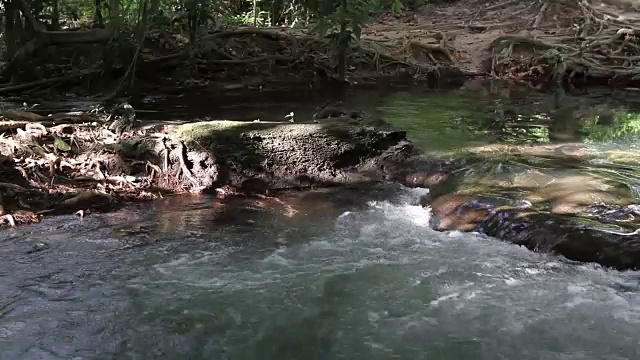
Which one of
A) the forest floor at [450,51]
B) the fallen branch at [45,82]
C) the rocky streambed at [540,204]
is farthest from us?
the forest floor at [450,51]

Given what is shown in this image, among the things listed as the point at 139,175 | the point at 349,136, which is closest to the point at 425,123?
the point at 349,136

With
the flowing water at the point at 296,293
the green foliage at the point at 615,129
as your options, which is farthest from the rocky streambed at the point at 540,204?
the green foliage at the point at 615,129

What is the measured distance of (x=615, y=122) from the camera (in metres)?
10.1

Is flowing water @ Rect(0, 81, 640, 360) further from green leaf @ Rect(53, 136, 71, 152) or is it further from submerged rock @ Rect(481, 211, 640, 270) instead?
green leaf @ Rect(53, 136, 71, 152)

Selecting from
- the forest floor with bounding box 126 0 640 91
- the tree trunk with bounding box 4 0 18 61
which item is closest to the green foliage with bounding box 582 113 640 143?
the forest floor with bounding box 126 0 640 91

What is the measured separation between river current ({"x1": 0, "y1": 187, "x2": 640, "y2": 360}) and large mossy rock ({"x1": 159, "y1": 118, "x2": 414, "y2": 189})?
103 cm

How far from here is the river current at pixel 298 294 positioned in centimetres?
392

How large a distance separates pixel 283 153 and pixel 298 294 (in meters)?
2.69

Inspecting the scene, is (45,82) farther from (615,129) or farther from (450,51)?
(615,129)

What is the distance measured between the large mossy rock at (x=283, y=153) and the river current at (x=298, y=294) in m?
1.03

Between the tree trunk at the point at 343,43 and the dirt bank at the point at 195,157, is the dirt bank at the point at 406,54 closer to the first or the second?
the tree trunk at the point at 343,43

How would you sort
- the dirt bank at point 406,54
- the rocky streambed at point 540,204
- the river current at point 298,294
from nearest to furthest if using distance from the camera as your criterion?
the river current at point 298,294, the rocky streambed at point 540,204, the dirt bank at point 406,54

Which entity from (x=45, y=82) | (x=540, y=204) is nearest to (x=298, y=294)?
(x=540, y=204)

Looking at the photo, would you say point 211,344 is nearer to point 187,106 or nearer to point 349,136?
point 349,136
